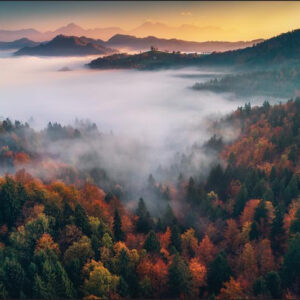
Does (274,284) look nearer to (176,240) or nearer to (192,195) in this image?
(176,240)

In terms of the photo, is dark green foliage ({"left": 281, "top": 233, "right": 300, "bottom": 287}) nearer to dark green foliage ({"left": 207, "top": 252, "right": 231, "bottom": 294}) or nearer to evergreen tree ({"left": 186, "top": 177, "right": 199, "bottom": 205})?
dark green foliage ({"left": 207, "top": 252, "right": 231, "bottom": 294})

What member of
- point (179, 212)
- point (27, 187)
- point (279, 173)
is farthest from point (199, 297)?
point (279, 173)

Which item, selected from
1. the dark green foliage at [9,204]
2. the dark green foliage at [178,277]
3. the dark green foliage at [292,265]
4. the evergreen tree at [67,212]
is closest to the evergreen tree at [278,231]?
the dark green foliage at [292,265]

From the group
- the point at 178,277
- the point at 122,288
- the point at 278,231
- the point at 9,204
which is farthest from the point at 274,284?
the point at 9,204

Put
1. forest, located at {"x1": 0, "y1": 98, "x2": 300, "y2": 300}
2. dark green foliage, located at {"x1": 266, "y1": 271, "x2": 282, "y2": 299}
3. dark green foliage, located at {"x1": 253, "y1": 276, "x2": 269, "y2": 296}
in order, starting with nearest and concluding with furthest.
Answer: forest, located at {"x1": 0, "y1": 98, "x2": 300, "y2": 300}, dark green foliage, located at {"x1": 253, "y1": 276, "x2": 269, "y2": 296}, dark green foliage, located at {"x1": 266, "y1": 271, "x2": 282, "y2": 299}

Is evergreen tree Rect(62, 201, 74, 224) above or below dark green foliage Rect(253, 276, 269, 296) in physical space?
above

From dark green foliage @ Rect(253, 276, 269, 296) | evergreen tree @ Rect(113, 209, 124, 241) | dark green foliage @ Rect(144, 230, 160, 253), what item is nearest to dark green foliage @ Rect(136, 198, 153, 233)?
evergreen tree @ Rect(113, 209, 124, 241)

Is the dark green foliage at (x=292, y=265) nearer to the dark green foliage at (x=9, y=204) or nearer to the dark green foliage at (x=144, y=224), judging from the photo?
the dark green foliage at (x=144, y=224)

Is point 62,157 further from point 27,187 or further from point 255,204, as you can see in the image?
point 255,204

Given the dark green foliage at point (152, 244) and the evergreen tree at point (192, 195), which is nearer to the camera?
the dark green foliage at point (152, 244)
